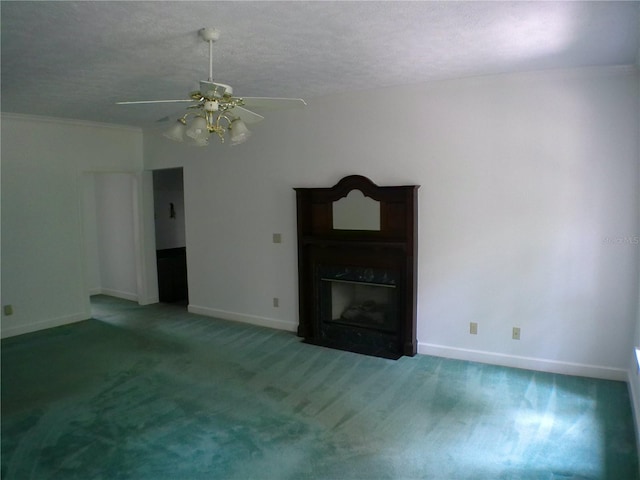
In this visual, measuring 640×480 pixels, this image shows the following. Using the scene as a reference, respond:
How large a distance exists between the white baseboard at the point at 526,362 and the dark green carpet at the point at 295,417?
3.6 inches

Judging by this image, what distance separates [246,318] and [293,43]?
3.42 meters

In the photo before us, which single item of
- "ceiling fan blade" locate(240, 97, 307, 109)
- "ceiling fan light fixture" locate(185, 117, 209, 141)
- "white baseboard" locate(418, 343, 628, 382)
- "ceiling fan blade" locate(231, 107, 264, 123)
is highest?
"ceiling fan blade" locate(240, 97, 307, 109)

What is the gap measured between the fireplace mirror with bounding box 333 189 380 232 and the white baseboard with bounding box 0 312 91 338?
139 inches

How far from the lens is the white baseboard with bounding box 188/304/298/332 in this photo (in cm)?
495

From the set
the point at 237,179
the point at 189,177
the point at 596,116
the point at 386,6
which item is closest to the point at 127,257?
the point at 189,177

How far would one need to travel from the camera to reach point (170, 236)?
6.91 metres

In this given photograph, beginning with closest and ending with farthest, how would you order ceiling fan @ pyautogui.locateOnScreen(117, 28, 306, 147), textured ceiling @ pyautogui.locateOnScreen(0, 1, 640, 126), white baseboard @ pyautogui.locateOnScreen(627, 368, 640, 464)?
textured ceiling @ pyautogui.locateOnScreen(0, 1, 640, 126), ceiling fan @ pyautogui.locateOnScreen(117, 28, 306, 147), white baseboard @ pyautogui.locateOnScreen(627, 368, 640, 464)

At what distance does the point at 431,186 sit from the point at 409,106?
761 mm

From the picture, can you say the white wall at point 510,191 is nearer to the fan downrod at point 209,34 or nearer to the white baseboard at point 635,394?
the white baseboard at point 635,394

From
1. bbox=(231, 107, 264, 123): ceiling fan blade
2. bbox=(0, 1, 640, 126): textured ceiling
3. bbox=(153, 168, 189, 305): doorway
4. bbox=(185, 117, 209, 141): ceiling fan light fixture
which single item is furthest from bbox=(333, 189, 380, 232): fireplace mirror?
bbox=(153, 168, 189, 305): doorway

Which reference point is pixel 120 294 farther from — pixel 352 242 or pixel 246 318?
pixel 352 242

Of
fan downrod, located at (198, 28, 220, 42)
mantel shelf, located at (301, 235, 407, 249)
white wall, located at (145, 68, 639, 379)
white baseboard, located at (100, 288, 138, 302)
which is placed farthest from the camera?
white baseboard, located at (100, 288, 138, 302)

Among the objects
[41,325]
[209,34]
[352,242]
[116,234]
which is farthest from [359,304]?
[116,234]

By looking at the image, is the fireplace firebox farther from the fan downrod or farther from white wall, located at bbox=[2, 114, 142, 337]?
white wall, located at bbox=[2, 114, 142, 337]
